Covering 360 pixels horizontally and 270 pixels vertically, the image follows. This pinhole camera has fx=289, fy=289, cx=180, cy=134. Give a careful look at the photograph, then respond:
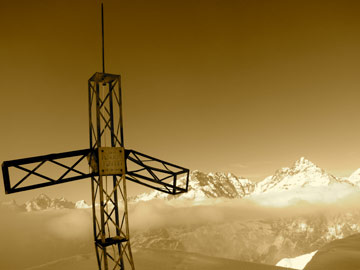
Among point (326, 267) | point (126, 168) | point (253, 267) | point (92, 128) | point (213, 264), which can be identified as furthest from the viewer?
point (213, 264)

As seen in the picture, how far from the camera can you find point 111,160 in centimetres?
1289

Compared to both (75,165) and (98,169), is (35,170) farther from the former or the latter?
(98,169)

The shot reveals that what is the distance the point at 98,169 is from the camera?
12641mm

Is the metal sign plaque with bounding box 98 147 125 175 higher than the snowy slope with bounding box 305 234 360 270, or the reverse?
the metal sign plaque with bounding box 98 147 125 175

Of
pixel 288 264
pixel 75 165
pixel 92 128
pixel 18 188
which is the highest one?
pixel 92 128

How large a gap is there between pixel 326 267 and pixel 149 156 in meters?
18.6

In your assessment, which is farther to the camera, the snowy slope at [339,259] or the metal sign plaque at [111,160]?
the snowy slope at [339,259]

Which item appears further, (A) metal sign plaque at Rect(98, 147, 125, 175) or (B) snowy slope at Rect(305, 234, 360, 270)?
(B) snowy slope at Rect(305, 234, 360, 270)

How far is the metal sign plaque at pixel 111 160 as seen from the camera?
12664mm

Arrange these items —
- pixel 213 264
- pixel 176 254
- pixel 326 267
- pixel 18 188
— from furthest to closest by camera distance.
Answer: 1. pixel 176 254
2. pixel 213 264
3. pixel 326 267
4. pixel 18 188

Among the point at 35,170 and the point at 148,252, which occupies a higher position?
the point at 35,170

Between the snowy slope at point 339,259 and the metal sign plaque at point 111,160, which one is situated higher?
the metal sign plaque at point 111,160

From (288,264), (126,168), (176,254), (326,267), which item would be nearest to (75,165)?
(126,168)

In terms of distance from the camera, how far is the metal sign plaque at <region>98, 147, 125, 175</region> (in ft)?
41.5
